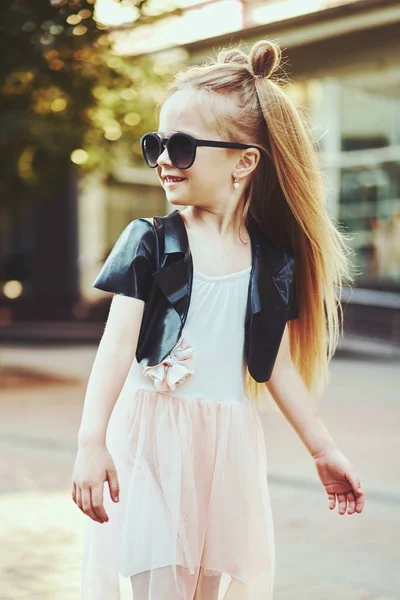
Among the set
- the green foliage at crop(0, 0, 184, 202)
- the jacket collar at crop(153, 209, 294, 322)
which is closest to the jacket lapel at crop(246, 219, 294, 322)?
the jacket collar at crop(153, 209, 294, 322)

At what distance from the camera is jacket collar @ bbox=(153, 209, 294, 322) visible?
2.16 meters

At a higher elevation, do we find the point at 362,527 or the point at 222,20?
the point at 222,20

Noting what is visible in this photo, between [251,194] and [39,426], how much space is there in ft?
19.1

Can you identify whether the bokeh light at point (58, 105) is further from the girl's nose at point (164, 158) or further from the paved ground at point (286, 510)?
the girl's nose at point (164, 158)

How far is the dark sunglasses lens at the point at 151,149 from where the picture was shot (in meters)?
2.21

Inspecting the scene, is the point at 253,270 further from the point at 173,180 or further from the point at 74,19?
the point at 74,19

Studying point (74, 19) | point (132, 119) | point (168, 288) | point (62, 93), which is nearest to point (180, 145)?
point (168, 288)

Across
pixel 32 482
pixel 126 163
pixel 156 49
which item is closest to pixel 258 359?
pixel 32 482

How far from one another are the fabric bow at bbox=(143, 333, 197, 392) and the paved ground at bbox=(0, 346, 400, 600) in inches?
70.9

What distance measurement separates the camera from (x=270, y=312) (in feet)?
7.47

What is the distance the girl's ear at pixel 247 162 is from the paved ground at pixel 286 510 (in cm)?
201

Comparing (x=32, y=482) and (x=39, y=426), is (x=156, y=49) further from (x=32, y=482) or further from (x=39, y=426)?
(x=32, y=482)

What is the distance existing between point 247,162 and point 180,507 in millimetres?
867

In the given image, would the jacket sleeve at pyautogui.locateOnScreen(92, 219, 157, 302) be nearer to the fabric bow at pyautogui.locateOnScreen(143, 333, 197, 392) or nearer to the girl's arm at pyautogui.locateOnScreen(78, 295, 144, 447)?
the girl's arm at pyautogui.locateOnScreen(78, 295, 144, 447)
